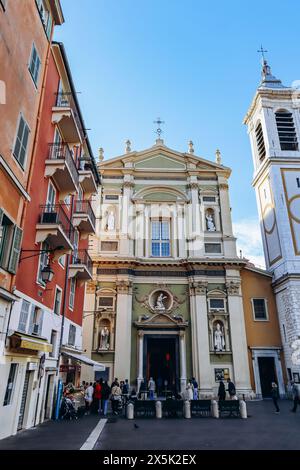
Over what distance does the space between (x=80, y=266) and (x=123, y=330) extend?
25.7ft

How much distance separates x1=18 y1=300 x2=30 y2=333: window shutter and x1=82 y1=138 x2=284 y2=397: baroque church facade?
12.3m

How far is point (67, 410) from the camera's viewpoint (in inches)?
548

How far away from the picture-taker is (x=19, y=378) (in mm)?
10523

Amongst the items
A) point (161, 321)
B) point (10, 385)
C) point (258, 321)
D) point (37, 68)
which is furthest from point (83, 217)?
point (258, 321)

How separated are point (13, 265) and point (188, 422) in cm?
881

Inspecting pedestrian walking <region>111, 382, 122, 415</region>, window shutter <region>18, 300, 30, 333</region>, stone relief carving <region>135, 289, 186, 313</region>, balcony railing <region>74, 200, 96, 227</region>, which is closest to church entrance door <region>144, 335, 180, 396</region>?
stone relief carving <region>135, 289, 186, 313</region>

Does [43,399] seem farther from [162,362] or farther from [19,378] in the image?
[162,362]

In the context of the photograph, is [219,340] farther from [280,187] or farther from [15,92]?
[15,92]

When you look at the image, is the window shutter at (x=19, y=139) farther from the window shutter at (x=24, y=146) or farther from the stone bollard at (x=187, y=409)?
the stone bollard at (x=187, y=409)

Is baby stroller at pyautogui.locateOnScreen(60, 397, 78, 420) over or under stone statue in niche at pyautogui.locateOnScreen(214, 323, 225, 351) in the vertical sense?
under

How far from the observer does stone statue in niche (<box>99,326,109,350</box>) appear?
22891 millimetres

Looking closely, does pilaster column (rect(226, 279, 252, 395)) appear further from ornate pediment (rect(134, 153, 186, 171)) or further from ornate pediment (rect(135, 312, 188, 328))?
ornate pediment (rect(134, 153, 186, 171))
